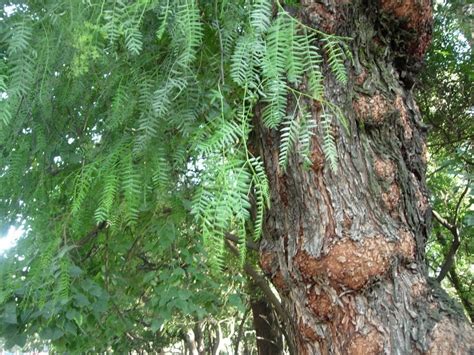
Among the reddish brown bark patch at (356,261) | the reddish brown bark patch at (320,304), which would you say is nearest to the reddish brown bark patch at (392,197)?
the reddish brown bark patch at (356,261)

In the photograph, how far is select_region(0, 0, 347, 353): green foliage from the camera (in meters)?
1.60

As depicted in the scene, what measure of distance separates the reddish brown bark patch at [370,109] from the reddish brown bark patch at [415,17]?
15.6 inches

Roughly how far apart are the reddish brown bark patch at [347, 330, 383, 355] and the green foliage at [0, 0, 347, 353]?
457 mm

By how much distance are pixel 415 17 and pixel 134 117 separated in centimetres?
115

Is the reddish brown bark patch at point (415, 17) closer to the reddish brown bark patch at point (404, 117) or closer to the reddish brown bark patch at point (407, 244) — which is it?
the reddish brown bark patch at point (404, 117)

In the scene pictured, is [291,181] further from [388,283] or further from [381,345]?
[381,345]

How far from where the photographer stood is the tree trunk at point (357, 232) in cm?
179

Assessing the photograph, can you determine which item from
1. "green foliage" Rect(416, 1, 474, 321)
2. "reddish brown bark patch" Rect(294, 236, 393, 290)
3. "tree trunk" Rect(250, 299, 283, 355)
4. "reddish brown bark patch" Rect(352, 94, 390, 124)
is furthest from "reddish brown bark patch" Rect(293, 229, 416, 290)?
"tree trunk" Rect(250, 299, 283, 355)

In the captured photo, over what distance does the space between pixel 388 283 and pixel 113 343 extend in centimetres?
374

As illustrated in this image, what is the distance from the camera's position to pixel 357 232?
1.81 meters

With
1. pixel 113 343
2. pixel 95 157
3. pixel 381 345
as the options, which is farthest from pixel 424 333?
pixel 113 343

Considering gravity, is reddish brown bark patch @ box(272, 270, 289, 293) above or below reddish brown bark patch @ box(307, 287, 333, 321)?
above

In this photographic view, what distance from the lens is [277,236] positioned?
1.95 m

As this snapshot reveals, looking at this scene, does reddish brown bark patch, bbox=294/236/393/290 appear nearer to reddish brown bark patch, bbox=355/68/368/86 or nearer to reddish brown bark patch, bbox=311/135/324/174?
reddish brown bark patch, bbox=311/135/324/174
